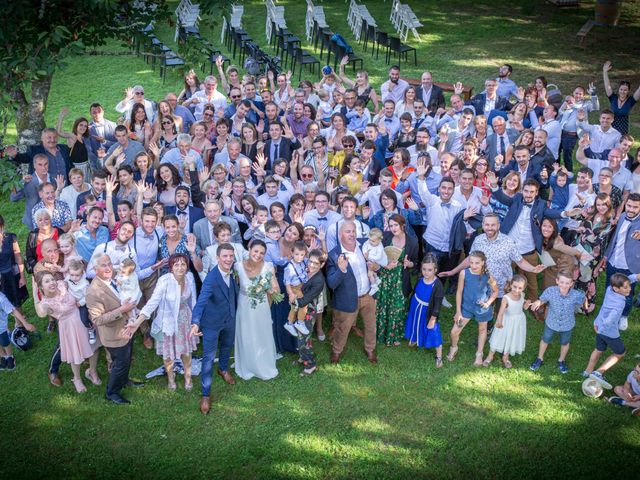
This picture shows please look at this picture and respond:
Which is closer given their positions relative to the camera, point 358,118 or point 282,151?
point 282,151

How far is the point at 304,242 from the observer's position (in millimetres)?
7184

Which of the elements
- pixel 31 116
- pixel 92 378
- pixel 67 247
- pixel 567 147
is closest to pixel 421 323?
pixel 92 378

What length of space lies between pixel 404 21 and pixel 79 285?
49.6ft

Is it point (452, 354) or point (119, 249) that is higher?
point (119, 249)

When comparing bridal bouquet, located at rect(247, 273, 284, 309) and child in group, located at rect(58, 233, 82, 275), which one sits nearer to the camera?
bridal bouquet, located at rect(247, 273, 284, 309)

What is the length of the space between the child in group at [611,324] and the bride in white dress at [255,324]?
351 cm

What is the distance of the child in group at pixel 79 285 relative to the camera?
6512 mm

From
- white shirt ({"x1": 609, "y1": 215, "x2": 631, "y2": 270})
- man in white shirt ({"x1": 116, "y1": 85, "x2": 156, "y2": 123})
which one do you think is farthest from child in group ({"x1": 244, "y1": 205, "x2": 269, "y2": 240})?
white shirt ({"x1": 609, "y1": 215, "x2": 631, "y2": 270})

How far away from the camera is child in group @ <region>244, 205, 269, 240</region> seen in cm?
744

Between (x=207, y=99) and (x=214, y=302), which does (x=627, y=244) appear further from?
(x=207, y=99)

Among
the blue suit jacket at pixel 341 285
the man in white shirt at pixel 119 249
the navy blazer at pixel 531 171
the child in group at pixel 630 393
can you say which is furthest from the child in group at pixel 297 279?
the navy blazer at pixel 531 171

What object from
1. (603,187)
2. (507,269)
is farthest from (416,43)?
(507,269)

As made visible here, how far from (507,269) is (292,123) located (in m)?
4.51

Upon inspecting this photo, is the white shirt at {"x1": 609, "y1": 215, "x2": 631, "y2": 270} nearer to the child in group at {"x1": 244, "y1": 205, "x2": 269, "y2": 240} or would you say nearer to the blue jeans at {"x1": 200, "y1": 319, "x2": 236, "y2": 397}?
the child in group at {"x1": 244, "y1": 205, "x2": 269, "y2": 240}
